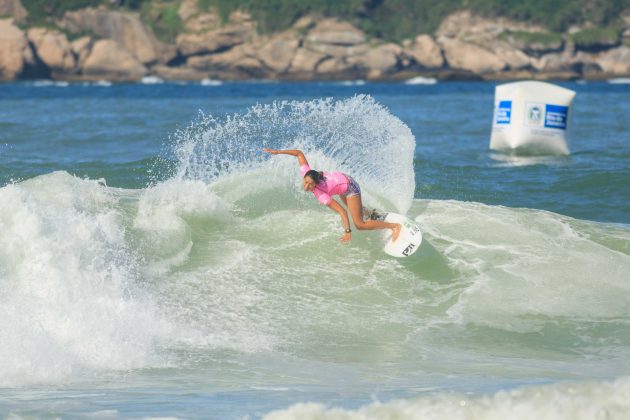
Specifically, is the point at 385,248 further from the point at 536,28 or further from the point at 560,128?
the point at 536,28

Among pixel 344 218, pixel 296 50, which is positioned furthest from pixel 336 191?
pixel 296 50

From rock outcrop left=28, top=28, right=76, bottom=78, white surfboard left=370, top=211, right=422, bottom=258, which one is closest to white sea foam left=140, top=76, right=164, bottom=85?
rock outcrop left=28, top=28, right=76, bottom=78

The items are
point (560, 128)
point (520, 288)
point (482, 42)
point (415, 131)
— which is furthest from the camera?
point (482, 42)

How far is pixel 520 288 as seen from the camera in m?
11.3

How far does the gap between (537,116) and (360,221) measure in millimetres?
12686

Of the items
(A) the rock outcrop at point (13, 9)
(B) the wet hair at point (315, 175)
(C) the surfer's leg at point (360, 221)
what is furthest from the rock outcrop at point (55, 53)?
(B) the wet hair at point (315, 175)

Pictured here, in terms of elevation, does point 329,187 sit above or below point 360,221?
above

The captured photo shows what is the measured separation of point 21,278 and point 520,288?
501 cm

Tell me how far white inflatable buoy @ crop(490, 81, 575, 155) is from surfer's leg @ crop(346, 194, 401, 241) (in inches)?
470

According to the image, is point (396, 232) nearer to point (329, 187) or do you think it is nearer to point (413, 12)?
point (329, 187)

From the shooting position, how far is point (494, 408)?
729 cm

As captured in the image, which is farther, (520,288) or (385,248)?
(385,248)

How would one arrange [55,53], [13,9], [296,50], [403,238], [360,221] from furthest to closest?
[13,9]
[296,50]
[55,53]
[403,238]
[360,221]

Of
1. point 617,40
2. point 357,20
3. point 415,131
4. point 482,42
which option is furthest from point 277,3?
point 415,131
